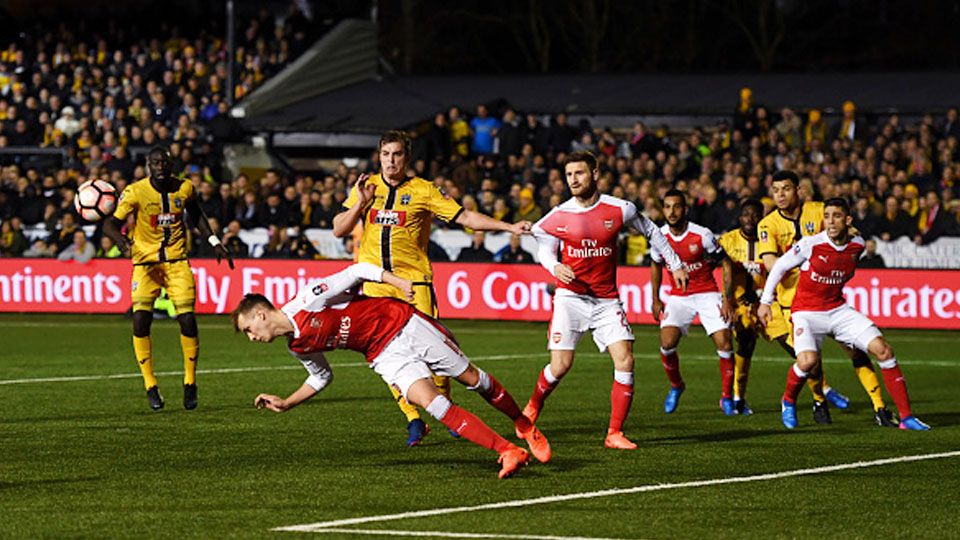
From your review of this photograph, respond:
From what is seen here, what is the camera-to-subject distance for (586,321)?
13594 mm

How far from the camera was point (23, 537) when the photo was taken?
30.7 feet

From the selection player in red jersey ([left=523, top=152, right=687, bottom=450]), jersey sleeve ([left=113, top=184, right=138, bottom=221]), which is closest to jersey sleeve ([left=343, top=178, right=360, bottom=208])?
player in red jersey ([left=523, top=152, right=687, bottom=450])

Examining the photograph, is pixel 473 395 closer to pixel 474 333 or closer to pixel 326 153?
pixel 474 333

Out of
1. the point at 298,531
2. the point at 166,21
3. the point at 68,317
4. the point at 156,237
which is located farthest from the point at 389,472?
the point at 166,21

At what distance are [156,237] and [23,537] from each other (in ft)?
23.5

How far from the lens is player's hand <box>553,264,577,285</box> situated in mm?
13045

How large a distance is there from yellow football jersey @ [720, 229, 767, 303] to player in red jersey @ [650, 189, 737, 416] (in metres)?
0.15

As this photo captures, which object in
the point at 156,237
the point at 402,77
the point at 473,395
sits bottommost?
the point at 473,395

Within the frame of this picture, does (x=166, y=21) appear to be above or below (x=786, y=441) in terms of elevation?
above

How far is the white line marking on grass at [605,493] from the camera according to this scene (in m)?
9.87

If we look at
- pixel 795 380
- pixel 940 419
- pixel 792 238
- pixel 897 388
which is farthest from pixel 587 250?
pixel 940 419

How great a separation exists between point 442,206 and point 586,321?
4.50ft

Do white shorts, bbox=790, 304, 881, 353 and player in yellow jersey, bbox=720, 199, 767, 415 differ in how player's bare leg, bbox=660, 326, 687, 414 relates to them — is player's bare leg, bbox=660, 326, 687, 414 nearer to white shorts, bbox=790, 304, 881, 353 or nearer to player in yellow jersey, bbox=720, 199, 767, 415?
player in yellow jersey, bbox=720, 199, 767, 415

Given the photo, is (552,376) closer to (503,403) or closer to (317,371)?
(503,403)
